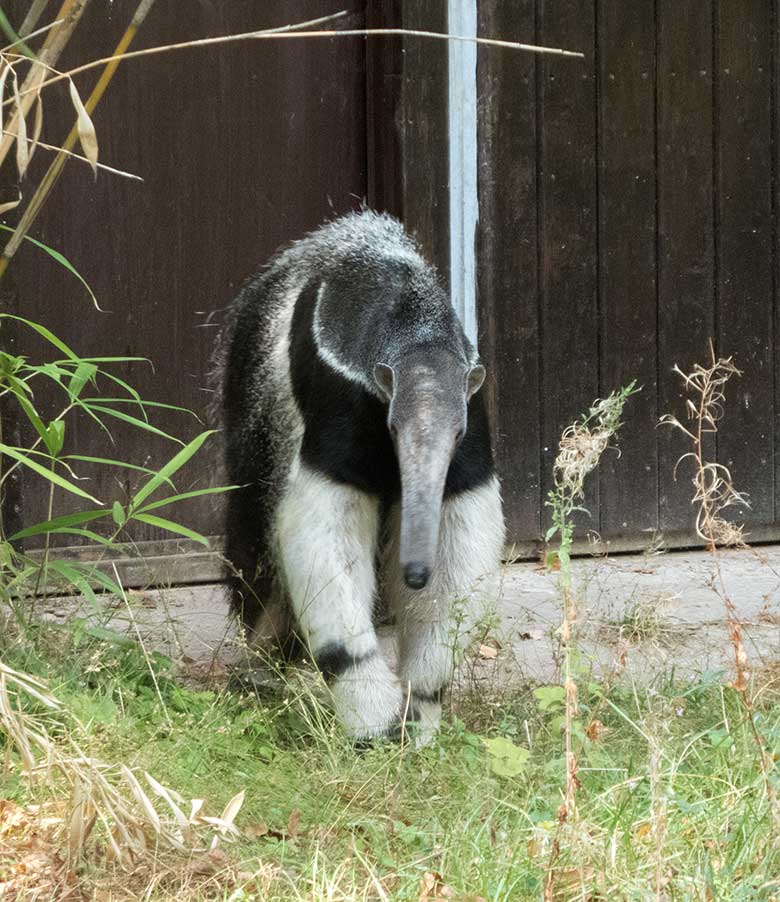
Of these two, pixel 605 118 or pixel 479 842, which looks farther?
pixel 605 118

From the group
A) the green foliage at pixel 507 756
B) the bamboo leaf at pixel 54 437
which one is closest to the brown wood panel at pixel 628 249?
the bamboo leaf at pixel 54 437

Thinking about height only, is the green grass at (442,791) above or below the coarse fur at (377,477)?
below

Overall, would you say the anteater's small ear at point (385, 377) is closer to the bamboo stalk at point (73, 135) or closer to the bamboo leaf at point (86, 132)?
the bamboo stalk at point (73, 135)

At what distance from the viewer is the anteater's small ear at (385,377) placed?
14.5 ft

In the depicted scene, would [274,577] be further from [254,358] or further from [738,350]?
[738,350]

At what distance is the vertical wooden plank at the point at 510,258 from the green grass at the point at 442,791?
103 inches

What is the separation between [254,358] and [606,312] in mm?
2512

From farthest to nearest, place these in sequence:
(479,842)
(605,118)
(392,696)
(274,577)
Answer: (605,118) → (274,577) → (392,696) → (479,842)

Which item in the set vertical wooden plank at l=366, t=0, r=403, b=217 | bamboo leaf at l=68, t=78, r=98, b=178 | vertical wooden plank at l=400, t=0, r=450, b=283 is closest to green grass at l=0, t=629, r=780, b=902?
bamboo leaf at l=68, t=78, r=98, b=178

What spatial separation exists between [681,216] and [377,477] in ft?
11.4

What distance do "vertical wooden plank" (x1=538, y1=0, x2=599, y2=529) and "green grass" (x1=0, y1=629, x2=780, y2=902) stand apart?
2.82 metres

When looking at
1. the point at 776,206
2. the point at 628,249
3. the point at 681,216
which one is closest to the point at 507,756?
the point at 628,249

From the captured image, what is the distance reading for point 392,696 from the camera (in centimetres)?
450

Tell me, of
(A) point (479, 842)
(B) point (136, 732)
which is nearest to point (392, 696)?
(B) point (136, 732)
